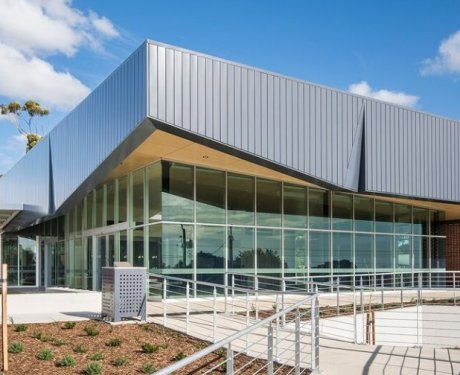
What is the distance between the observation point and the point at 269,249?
19391 mm

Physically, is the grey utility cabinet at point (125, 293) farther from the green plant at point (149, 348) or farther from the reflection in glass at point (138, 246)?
the reflection in glass at point (138, 246)

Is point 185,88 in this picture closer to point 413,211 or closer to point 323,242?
point 323,242

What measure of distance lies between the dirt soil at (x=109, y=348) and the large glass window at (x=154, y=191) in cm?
488

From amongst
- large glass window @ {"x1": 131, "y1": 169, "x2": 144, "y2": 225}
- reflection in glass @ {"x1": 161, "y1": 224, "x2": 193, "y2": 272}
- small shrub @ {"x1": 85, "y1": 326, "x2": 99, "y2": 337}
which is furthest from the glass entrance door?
small shrub @ {"x1": 85, "y1": 326, "x2": 99, "y2": 337}

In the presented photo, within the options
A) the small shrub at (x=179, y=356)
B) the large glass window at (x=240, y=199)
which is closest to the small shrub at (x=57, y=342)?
the small shrub at (x=179, y=356)

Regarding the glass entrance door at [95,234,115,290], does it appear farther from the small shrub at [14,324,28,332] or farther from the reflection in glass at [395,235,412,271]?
the reflection in glass at [395,235,412,271]

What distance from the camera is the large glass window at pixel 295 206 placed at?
2002 centimetres

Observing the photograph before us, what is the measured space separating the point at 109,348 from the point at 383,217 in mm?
15657

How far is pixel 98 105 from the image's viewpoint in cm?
1677

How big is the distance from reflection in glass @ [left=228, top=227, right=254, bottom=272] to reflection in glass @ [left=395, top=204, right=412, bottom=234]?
804cm

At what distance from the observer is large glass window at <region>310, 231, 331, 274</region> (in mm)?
20766

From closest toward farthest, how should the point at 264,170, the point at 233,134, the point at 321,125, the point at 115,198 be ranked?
the point at 233,134
the point at 321,125
the point at 264,170
the point at 115,198

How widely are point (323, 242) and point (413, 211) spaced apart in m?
5.69

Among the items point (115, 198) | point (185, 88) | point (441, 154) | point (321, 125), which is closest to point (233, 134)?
point (185, 88)
